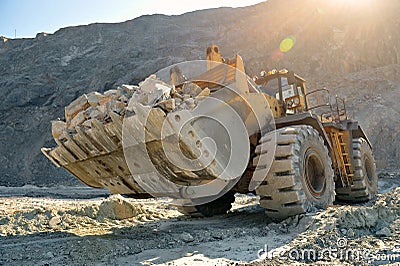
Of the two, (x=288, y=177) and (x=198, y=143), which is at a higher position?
(x=198, y=143)

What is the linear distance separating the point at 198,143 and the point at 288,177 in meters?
1.32

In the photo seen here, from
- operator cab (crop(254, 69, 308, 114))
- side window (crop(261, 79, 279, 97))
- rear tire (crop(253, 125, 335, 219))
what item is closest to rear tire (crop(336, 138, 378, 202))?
operator cab (crop(254, 69, 308, 114))

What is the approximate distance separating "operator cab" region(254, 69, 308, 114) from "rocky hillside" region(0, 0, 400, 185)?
14.0 metres

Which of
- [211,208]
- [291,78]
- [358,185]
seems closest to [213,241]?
[211,208]

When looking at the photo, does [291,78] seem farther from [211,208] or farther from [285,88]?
[211,208]

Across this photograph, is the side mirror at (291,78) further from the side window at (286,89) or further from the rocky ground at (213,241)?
the rocky ground at (213,241)

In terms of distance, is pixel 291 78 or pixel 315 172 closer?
pixel 315 172

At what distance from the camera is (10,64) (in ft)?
136

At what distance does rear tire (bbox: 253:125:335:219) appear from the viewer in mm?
4676

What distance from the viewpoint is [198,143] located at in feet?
13.3

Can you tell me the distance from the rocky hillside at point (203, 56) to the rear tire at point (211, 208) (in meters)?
14.4

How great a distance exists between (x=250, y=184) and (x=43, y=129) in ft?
100

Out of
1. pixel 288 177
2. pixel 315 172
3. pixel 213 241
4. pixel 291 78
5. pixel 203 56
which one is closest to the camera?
pixel 213 241

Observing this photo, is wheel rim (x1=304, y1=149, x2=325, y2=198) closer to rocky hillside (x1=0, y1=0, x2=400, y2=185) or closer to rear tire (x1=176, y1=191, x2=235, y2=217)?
rear tire (x1=176, y1=191, x2=235, y2=217)
